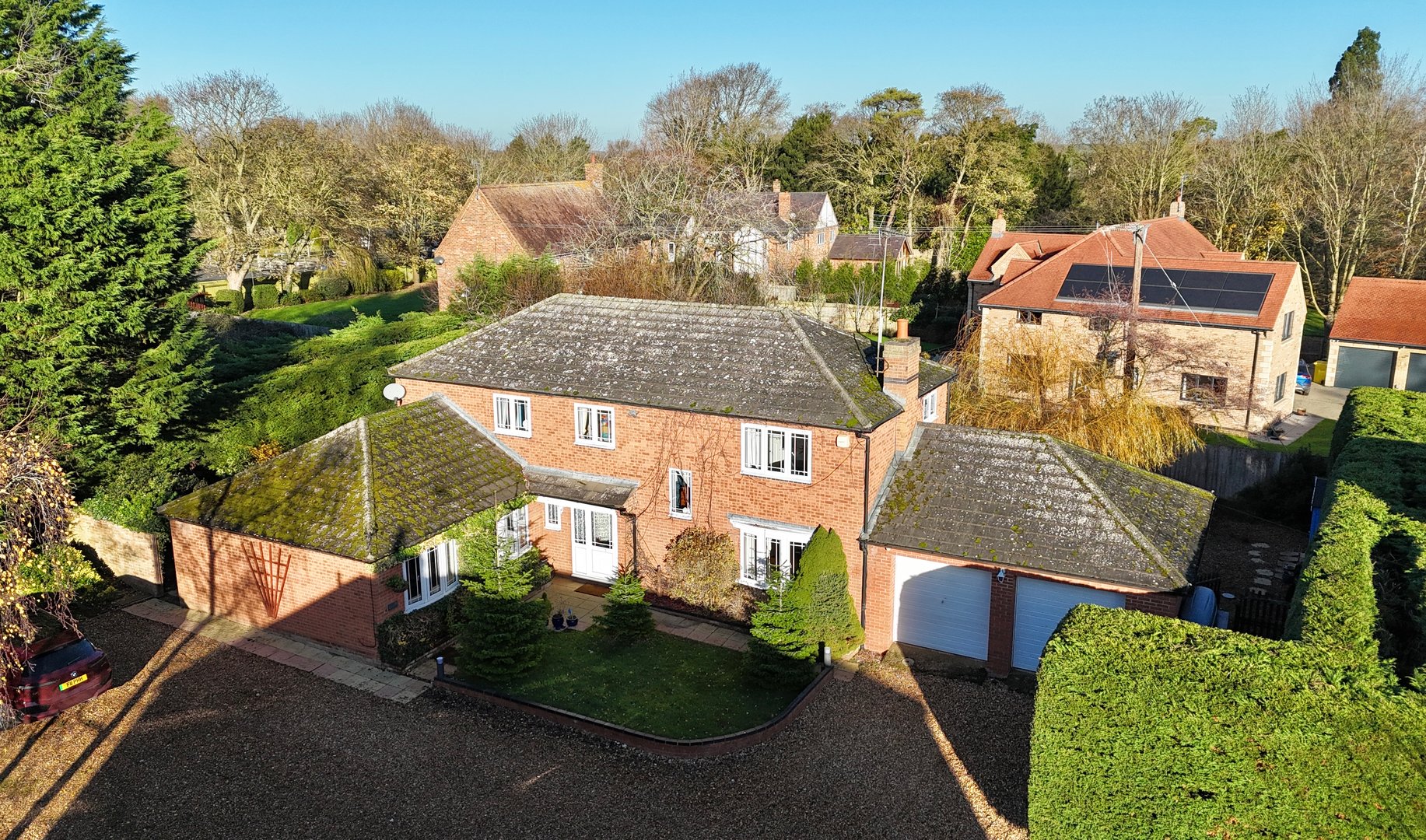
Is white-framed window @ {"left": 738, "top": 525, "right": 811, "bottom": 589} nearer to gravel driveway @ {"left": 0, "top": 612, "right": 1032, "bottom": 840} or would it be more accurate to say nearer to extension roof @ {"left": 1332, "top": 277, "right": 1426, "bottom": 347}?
gravel driveway @ {"left": 0, "top": 612, "right": 1032, "bottom": 840}

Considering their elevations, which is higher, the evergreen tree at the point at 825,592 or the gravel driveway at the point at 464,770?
the evergreen tree at the point at 825,592

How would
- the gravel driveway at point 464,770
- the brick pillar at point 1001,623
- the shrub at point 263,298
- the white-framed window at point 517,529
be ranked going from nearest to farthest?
the gravel driveway at point 464,770 → the brick pillar at point 1001,623 → the white-framed window at point 517,529 → the shrub at point 263,298

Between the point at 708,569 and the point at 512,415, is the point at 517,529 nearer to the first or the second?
the point at 512,415

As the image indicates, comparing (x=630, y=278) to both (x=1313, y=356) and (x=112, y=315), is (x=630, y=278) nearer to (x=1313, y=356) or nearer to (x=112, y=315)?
(x=112, y=315)

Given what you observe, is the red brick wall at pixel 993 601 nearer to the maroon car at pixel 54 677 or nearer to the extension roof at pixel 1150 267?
the maroon car at pixel 54 677

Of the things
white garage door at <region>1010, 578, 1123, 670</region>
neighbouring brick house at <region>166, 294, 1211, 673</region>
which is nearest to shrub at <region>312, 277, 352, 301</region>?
neighbouring brick house at <region>166, 294, 1211, 673</region>

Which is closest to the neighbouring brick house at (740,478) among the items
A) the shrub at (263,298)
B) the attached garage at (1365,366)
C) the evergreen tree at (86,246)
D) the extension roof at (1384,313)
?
the evergreen tree at (86,246)

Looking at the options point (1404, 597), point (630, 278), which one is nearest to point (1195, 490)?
point (1404, 597)
